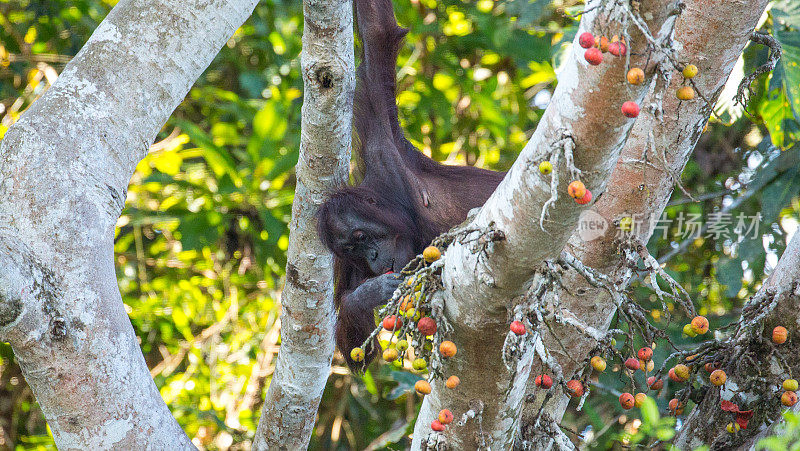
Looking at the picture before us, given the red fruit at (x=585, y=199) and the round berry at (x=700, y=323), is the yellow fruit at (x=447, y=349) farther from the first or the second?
the round berry at (x=700, y=323)

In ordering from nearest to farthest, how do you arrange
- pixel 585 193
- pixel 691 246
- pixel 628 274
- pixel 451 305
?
pixel 585 193 → pixel 451 305 → pixel 628 274 → pixel 691 246

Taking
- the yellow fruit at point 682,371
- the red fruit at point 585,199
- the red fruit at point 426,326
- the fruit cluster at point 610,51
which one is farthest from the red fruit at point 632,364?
the fruit cluster at point 610,51

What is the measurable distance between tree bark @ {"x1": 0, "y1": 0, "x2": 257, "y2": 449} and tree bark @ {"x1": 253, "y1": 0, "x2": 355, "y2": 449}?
53 centimetres

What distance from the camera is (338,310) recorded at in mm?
3490

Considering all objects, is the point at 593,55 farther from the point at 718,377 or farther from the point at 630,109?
the point at 718,377

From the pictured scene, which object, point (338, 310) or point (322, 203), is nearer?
point (322, 203)

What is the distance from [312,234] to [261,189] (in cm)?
198

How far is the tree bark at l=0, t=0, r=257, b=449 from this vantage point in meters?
1.91

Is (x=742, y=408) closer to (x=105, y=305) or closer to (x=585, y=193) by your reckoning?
(x=585, y=193)

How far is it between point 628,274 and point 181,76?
148cm

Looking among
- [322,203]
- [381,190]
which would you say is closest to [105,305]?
[322,203]

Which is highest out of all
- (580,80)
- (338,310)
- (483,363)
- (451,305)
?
(580,80)

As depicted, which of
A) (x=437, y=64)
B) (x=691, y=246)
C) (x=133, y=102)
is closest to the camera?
(x=133, y=102)

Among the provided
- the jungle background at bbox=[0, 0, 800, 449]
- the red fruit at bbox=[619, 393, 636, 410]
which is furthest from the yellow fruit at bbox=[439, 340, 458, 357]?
the jungle background at bbox=[0, 0, 800, 449]
